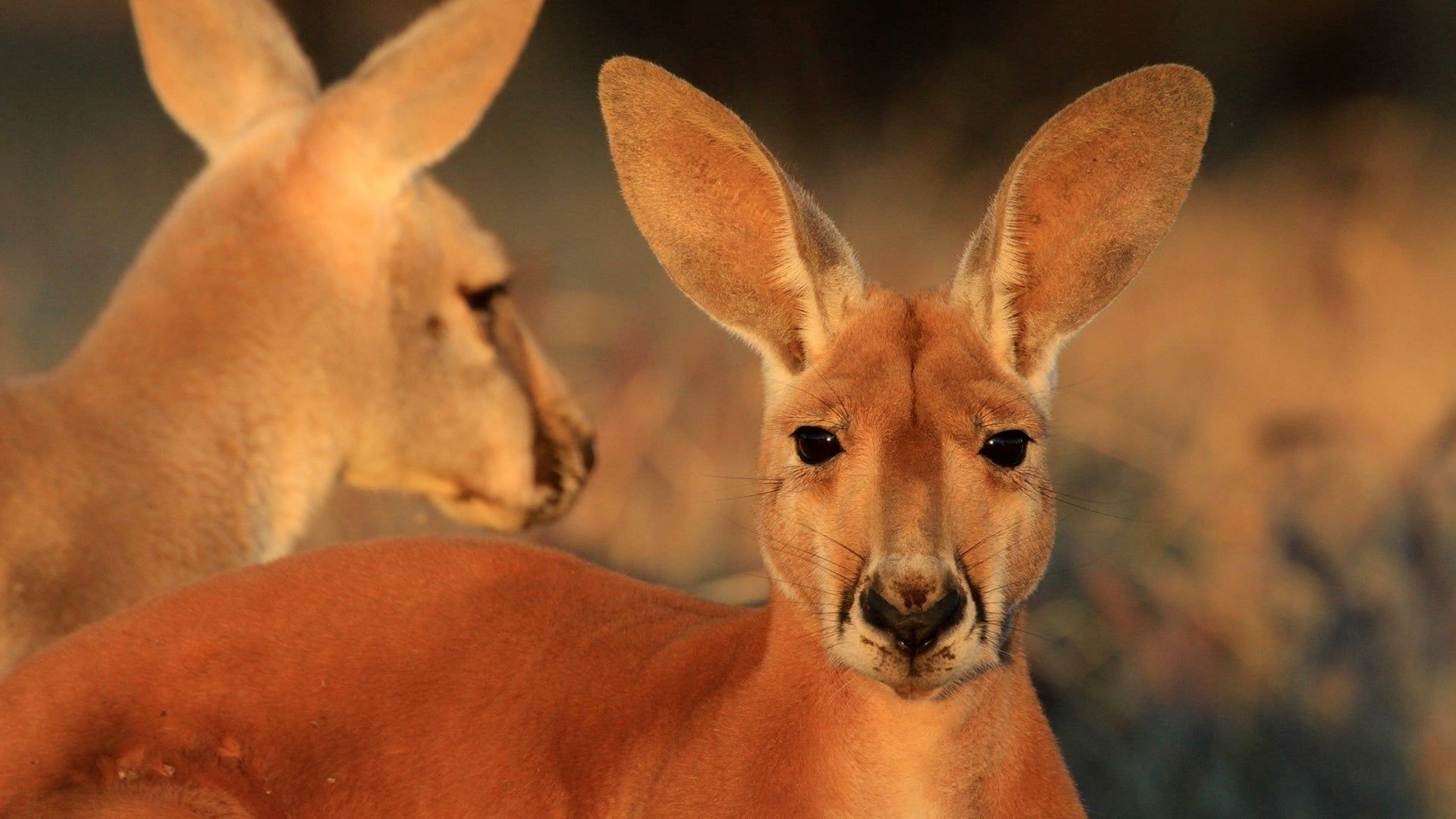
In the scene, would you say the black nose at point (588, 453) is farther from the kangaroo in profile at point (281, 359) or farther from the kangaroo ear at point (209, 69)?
the kangaroo ear at point (209, 69)

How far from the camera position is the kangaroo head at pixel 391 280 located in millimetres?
4680

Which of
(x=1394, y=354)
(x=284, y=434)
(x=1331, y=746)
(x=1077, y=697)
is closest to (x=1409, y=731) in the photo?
(x=1331, y=746)

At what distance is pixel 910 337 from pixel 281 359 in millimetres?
1985

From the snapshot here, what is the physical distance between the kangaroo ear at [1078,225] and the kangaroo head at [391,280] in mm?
1919

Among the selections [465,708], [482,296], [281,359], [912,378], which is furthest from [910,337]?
[482,296]

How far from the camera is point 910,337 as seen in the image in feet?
10.3

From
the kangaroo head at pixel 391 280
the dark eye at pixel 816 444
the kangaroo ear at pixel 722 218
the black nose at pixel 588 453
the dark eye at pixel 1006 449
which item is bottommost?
the black nose at pixel 588 453

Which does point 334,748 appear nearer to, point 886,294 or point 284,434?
point 886,294

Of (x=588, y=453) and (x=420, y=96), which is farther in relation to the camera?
(x=588, y=453)

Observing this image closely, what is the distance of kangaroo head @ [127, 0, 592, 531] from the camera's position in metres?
4.68

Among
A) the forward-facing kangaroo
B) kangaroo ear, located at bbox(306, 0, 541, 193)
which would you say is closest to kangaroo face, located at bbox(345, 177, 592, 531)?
kangaroo ear, located at bbox(306, 0, 541, 193)

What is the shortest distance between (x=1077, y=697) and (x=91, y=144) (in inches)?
209

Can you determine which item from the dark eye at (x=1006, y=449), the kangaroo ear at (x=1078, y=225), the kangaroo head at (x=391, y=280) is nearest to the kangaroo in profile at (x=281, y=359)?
the kangaroo head at (x=391, y=280)

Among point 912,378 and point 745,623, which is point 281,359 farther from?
point 912,378
